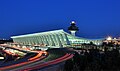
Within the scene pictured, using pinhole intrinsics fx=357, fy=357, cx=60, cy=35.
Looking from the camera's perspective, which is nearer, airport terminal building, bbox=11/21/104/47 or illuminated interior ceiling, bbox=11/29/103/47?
airport terminal building, bbox=11/21/104/47

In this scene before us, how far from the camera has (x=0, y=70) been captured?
4159 cm

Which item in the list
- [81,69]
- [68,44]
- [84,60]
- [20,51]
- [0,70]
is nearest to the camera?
[81,69]

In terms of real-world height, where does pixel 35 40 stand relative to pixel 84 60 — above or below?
above

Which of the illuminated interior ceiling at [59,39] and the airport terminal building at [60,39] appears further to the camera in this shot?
the illuminated interior ceiling at [59,39]

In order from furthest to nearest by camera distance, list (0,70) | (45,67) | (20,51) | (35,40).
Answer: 1. (35,40)
2. (20,51)
3. (45,67)
4. (0,70)

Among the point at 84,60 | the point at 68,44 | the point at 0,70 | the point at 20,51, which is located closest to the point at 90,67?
the point at 84,60

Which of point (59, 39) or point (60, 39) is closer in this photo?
point (60, 39)

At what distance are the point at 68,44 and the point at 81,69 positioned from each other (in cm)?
13687

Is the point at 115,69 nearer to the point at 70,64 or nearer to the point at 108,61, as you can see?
the point at 108,61

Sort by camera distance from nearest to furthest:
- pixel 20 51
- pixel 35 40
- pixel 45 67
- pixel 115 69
Result: pixel 115 69 < pixel 45 67 < pixel 20 51 < pixel 35 40

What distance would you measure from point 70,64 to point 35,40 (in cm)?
16194

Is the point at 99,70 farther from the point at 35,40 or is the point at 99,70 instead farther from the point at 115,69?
the point at 35,40

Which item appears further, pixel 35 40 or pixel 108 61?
pixel 35 40

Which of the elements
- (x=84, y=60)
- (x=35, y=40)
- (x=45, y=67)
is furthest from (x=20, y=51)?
(x=35, y=40)
